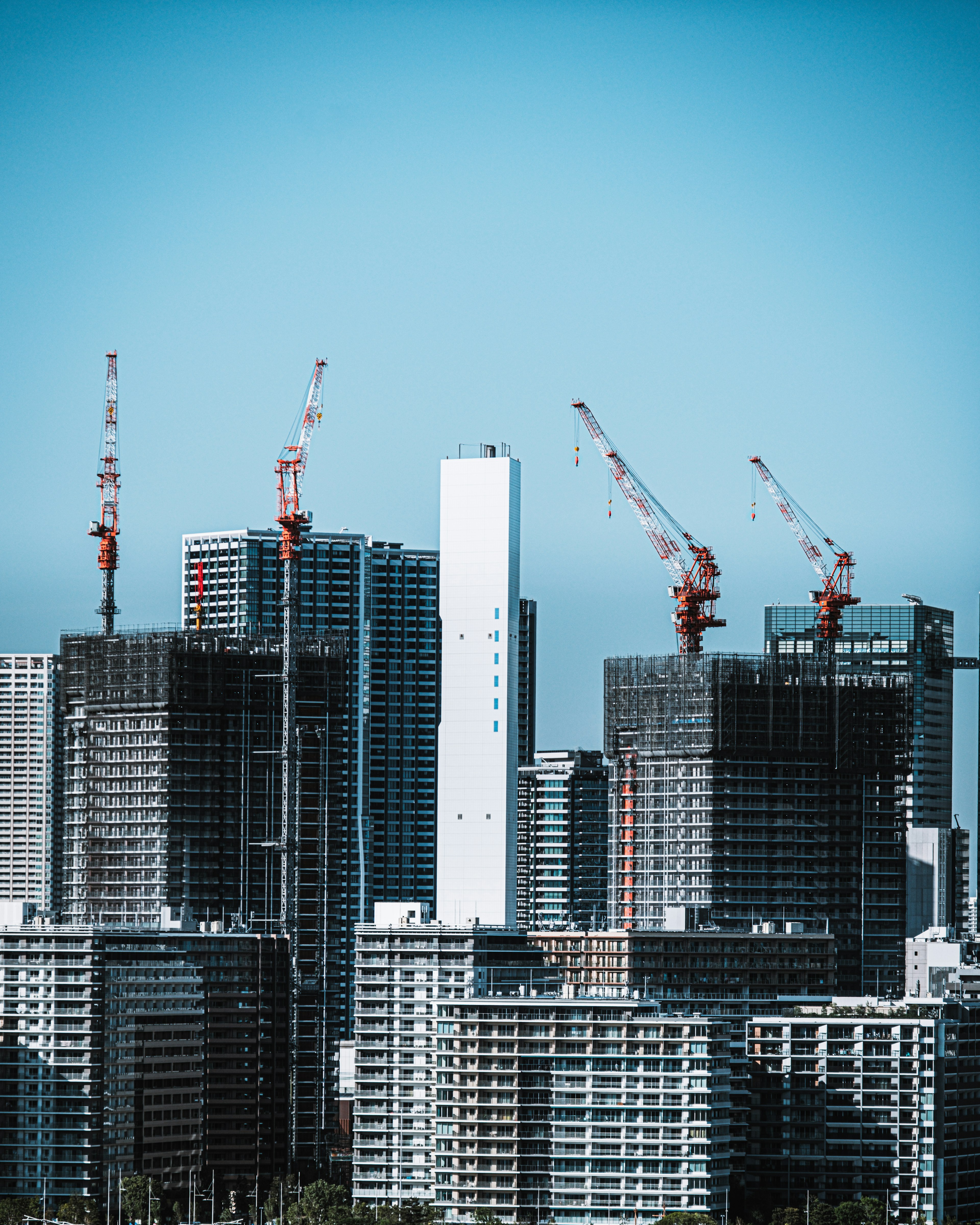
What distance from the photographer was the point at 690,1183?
19462 centimetres

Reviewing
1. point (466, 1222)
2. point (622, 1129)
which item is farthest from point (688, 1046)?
point (466, 1222)

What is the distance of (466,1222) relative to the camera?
199875 millimetres

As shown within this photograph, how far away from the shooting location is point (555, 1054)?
655 feet

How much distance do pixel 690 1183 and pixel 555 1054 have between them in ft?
43.8

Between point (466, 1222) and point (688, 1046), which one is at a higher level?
point (688, 1046)

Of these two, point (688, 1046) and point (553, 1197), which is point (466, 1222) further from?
point (688, 1046)

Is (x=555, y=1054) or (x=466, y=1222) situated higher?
(x=555, y=1054)

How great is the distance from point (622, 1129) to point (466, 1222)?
44.8 feet

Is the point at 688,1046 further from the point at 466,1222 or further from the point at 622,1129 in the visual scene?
the point at 466,1222

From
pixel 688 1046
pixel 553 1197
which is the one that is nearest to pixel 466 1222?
pixel 553 1197

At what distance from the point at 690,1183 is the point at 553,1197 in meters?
9.94

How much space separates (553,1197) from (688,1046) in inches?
561

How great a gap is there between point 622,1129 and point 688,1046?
7358 millimetres
